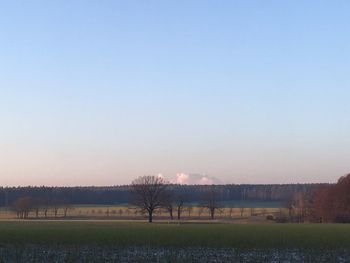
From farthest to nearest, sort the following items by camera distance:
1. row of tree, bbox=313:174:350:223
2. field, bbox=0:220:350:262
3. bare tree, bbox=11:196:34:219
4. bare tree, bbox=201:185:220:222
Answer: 1. bare tree, bbox=11:196:34:219
2. bare tree, bbox=201:185:220:222
3. row of tree, bbox=313:174:350:223
4. field, bbox=0:220:350:262

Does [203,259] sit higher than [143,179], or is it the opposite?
[143,179]

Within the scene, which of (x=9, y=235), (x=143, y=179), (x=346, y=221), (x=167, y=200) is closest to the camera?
(x=9, y=235)

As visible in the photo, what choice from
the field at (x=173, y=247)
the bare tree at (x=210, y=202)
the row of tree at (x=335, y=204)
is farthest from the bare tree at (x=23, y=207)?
the field at (x=173, y=247)

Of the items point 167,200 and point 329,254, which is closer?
point 329,254

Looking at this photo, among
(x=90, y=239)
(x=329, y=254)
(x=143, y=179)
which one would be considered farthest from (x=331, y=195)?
(x=329, y=254)

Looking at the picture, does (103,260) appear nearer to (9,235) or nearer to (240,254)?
(240,254)

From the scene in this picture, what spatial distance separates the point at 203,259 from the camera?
3253 cm

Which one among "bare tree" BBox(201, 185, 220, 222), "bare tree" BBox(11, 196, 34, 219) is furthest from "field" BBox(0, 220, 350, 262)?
"bare tree" BBox(11, 196, 34, 219)

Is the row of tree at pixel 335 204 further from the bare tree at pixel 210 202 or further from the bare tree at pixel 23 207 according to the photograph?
the bare tree at pixel 23 207

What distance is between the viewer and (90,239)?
4834cm

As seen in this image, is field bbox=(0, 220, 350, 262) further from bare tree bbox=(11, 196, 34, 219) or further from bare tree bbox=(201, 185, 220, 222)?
bare tree bbox=(11, 196, 34, 219)

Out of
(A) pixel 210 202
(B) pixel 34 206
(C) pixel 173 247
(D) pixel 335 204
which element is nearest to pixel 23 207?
(B) pixel 34 206

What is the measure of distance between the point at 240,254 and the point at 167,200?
82185mm

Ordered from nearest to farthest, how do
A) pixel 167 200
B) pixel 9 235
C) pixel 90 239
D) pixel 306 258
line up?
1. pixel 306 258
2. pixel 90 239
3. pixel 9 235
4. pixel 167 200
